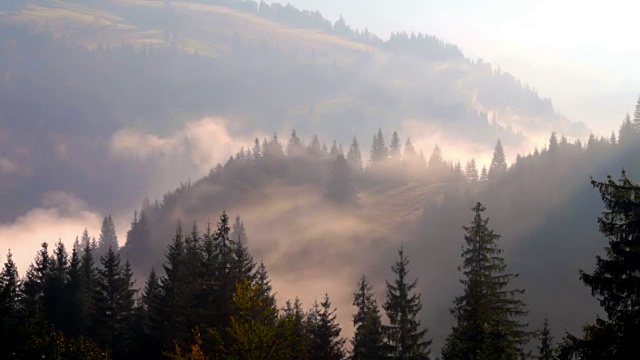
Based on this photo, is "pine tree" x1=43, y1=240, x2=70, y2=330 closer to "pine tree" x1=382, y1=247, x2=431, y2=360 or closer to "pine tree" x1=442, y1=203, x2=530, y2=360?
"pine tree" x1=382, y1=247, x2=431, y2=360

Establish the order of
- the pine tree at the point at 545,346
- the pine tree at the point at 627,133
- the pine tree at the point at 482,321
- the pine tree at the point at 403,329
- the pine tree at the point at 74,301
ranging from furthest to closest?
the pine tree at the point at 627,133 → the pine tree at the point at 74,301 → the pine tree at the point at 403,329 → the pine tree at the point at 545,346 → the pine tree at the point at 482,321

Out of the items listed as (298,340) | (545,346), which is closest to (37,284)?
(298,340)

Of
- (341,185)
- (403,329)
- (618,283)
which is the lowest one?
(403,329)

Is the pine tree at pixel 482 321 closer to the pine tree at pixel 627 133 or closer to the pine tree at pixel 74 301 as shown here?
the pine tree at pixel 74 301

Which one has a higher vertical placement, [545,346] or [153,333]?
[153,333]

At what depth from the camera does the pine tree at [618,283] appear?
14.2m

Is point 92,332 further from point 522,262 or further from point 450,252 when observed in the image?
point 450,252

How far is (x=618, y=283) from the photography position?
14.2 meters

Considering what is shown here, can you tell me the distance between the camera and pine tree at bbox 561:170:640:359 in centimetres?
1422

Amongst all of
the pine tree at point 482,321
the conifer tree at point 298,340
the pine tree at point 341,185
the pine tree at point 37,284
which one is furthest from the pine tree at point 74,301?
the pine tree at point 341,185

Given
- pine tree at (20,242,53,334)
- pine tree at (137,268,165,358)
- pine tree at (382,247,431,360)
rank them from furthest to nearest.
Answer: pine tree at (20,242,53,334) < pine tree at (137,268,165,358) < pine tree at (382,247,431,360)

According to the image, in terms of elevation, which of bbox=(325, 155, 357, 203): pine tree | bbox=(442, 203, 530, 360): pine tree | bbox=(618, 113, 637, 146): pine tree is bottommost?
bbox=(442, 203, 530, 360): pine tree

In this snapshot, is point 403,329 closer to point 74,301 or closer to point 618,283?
point 618,283

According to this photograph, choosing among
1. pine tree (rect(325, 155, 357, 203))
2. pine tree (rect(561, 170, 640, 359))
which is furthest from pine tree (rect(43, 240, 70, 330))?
pine tree (rect(325, 155, 357, 203))
